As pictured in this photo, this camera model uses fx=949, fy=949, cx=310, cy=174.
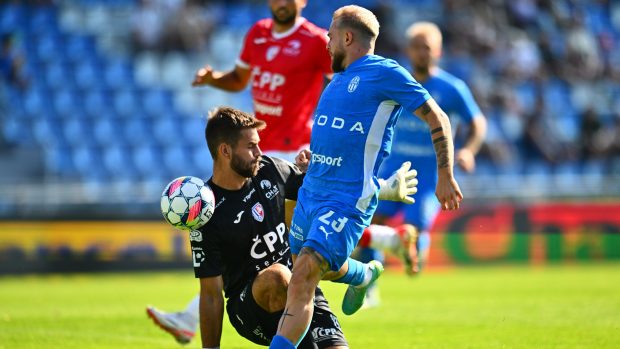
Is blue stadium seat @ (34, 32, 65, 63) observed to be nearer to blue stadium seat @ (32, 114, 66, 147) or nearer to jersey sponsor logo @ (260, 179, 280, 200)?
blue stadium seat @ (32, 114, 66, 147)

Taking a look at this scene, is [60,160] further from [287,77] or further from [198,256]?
[198,256]

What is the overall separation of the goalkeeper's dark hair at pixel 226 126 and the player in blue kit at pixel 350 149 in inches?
20.2

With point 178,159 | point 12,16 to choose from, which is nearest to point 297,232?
point 178,159

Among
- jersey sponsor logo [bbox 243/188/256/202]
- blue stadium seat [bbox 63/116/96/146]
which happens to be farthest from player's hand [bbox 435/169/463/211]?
blue stadium seat [bbox 63/116/96/146]

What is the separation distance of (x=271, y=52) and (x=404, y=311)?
3654mm

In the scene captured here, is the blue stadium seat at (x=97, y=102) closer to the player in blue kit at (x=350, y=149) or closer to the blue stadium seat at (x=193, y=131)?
the blue stadium seat at (x=193, y=131)

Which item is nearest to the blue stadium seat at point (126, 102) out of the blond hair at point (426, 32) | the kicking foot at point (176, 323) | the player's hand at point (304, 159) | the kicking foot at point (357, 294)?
the blond hair at point (426, 32)

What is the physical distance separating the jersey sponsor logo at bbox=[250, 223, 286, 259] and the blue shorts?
0.29m

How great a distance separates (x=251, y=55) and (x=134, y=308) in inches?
155

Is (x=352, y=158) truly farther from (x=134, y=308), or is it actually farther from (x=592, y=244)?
(x=592, y=244)

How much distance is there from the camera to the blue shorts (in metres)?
6.23

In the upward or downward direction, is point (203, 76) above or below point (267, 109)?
above

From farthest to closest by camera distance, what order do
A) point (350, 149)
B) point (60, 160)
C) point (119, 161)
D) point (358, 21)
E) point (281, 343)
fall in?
point (119, 161) < point (60, 160) < point (358, 21) < point (350, 149) < point (281, 343)

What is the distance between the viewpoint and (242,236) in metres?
6.68
